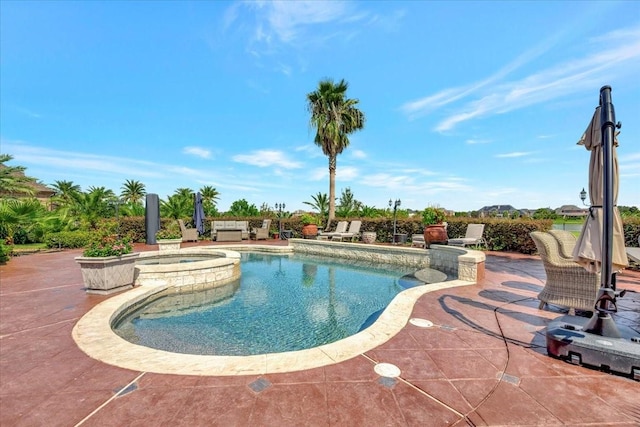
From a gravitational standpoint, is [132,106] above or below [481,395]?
above

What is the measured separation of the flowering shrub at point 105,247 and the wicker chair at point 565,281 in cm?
765

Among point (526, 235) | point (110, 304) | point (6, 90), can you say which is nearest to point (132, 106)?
point (6, 90)

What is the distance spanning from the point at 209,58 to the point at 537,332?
1475 cm

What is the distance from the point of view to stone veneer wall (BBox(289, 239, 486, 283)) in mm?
6188

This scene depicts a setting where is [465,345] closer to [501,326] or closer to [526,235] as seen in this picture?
[501,326]

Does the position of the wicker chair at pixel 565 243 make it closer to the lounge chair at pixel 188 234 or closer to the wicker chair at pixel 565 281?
the wicker chair at pixel 565 281

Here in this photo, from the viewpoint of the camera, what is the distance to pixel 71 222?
1395 cm

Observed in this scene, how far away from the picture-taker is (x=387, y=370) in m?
2.50

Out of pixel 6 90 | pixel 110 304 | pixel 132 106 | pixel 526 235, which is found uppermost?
pixel 132 106

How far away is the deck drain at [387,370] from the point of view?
244 cm

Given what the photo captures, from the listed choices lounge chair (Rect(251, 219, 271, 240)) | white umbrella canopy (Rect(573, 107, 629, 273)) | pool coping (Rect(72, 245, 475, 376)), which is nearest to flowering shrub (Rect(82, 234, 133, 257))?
pool coping (Rect(72, 245, 475, 376))

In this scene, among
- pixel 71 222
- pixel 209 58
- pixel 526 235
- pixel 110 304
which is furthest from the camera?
pixel 71 222

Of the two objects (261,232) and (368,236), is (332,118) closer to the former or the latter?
(261,232)

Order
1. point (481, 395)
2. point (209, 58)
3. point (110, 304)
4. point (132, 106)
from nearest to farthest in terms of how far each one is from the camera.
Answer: point (481, 395), point (110, 304), point (209, 58), point (132, 106)
